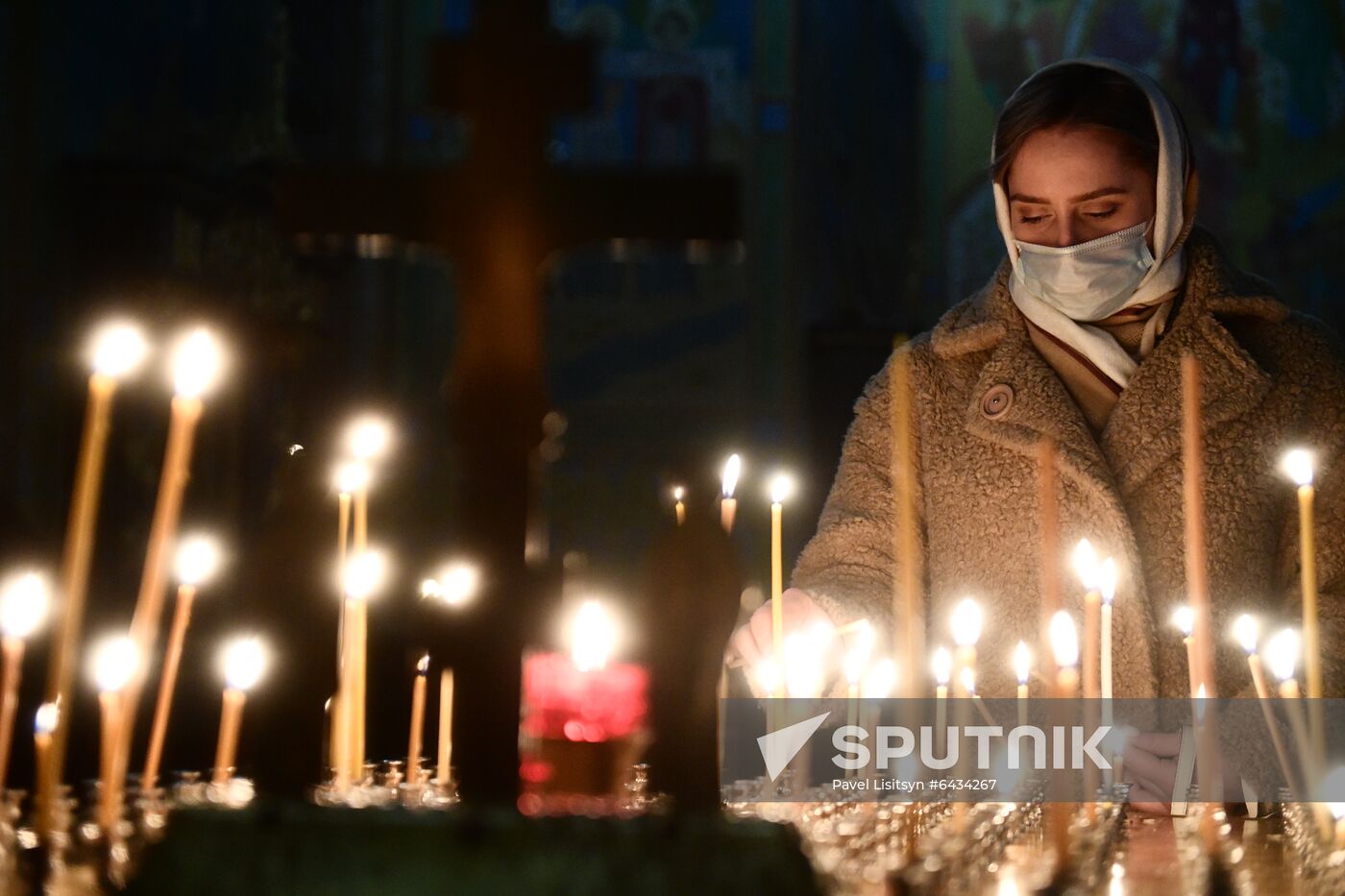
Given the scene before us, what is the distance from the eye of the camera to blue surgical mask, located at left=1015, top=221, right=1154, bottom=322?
2.24 metres

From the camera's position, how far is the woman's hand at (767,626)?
179 centimetres

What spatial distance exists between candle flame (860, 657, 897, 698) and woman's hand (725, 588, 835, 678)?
12 cm

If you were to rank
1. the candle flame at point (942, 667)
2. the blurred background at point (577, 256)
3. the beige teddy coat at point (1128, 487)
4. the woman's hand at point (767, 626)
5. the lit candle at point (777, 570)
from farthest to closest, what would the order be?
the blurred background at point (577, 256), the beige teddy coat at point (1128, 487), the woman's hand at point (767, 626), the candle flame at point (942, 667), the lit candle at point (777, 570)

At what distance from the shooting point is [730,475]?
159 centimetres

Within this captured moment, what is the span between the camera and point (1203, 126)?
10.3m

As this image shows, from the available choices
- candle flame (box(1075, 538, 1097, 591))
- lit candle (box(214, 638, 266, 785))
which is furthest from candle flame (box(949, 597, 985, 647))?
lit candle (box(214, 638, 266, 785))

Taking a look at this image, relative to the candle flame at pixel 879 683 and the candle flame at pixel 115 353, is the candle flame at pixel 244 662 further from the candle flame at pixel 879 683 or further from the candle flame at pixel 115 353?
the candle flame at pixel 879 683

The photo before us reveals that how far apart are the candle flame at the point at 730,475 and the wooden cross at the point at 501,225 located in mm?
459

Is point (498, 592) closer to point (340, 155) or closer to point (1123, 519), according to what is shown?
point (1123, 519)

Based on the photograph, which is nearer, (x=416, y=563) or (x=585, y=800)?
(x=585, y=800)

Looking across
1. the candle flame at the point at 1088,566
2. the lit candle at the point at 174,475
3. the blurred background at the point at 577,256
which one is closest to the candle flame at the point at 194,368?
the lit candle at the point at 174,475

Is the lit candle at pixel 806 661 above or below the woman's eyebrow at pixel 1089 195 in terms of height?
below

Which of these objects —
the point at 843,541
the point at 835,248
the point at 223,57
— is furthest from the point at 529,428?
the point at 835,248

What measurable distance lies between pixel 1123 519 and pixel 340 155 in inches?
272
